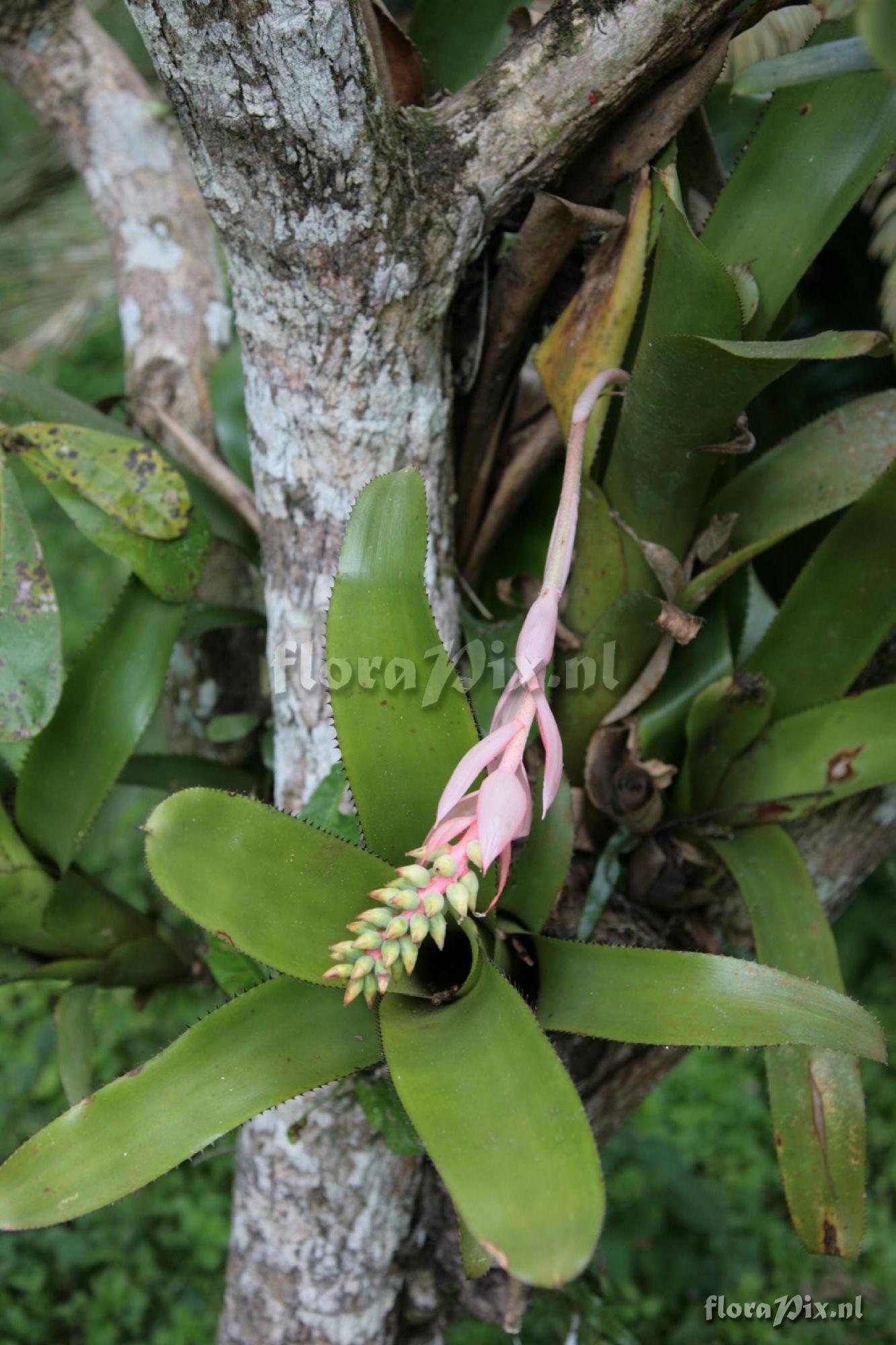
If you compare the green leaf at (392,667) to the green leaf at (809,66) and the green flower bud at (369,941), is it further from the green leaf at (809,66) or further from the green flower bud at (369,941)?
the green leaf at (809,66)

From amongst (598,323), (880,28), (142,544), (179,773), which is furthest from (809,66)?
(179,773)

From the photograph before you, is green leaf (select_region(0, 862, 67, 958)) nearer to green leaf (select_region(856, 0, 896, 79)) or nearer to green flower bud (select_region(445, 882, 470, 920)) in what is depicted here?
green flower bud (select_region(445, 882, 470, 920))

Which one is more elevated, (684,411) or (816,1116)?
(684,411)

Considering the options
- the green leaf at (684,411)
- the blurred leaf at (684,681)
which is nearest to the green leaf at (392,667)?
the green leaf at (684,411)

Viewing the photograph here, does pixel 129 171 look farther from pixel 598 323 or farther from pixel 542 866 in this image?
pixel 542 866

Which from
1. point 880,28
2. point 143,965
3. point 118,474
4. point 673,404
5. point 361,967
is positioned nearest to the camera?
point 880,28

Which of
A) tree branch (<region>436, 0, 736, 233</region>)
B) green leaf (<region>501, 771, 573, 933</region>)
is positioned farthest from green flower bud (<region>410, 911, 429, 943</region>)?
tree branch (<region>436, 0, 736, 233</region>)

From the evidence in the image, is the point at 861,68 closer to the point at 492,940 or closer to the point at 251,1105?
the point at 492,940

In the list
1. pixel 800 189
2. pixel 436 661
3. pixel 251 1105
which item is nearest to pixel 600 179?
pixel 800 189
